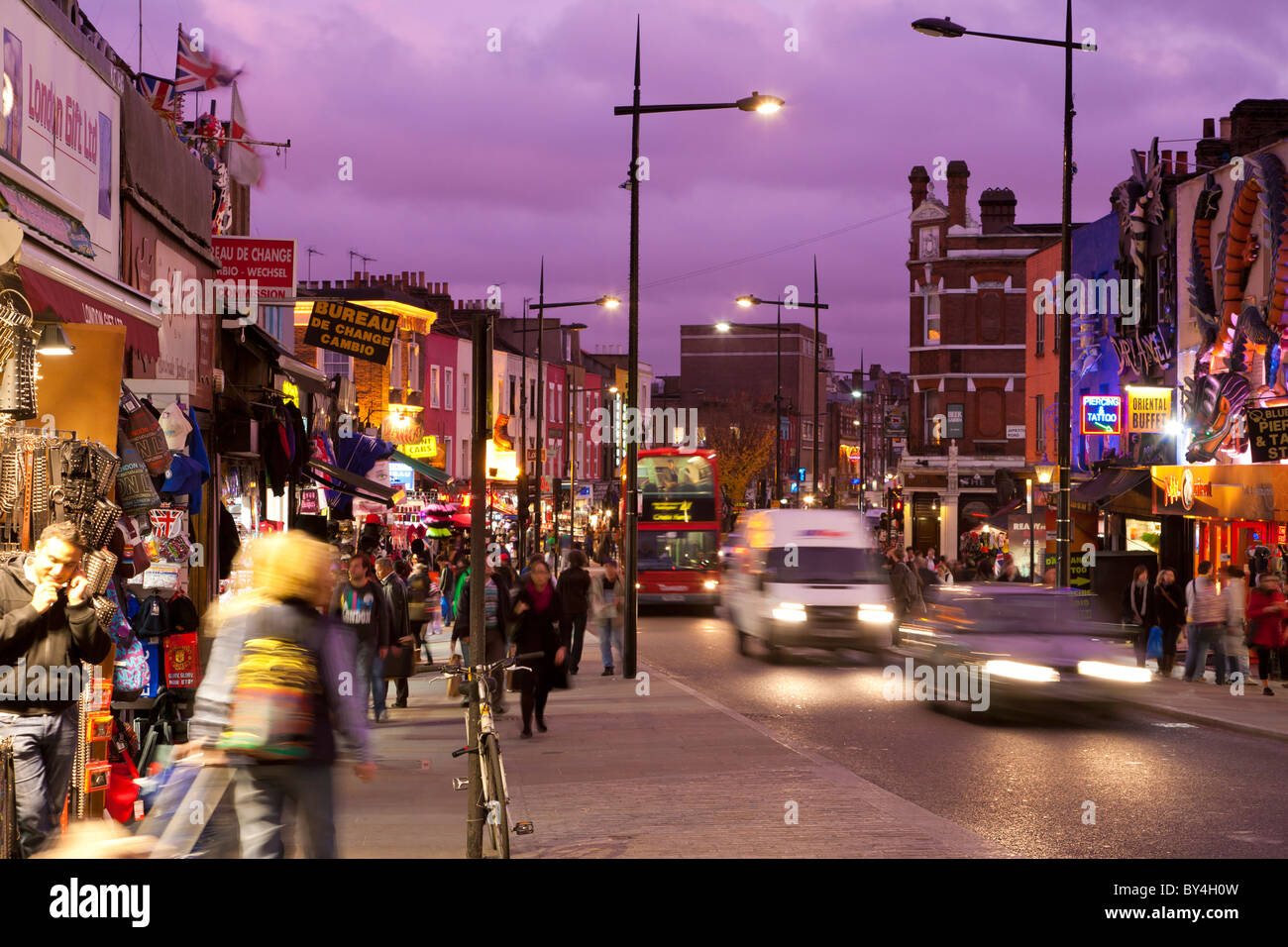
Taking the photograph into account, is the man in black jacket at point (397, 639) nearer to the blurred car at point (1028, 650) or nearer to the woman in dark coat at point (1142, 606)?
the blurred car at point (1028, 650)

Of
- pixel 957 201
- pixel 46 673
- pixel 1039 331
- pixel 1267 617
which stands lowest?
pixel 1267 617

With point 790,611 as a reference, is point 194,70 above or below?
above

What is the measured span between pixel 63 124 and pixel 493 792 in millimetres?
7567

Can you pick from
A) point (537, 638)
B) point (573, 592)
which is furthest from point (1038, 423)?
point (537, 638)

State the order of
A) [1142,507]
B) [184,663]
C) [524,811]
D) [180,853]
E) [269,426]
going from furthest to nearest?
[1142,507] → [269,426] → [184,663] → [524,811] → [180,853]

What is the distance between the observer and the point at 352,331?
88.5 feet

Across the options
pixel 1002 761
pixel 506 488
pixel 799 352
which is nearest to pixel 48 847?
pixel 1002 761

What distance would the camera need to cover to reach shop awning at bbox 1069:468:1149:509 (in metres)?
33.8

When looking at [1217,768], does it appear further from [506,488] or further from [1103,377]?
[506,488]

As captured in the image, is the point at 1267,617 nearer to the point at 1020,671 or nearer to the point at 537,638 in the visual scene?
the point at 1020,671

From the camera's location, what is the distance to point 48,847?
7.61 meters

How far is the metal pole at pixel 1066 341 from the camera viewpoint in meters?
23.3

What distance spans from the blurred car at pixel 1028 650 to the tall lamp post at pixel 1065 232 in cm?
486
